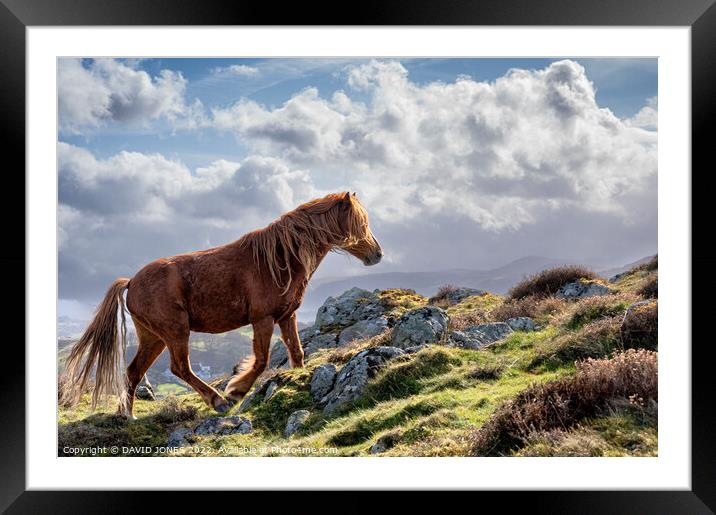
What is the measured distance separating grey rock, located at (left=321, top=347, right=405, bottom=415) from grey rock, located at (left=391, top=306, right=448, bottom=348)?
0.67 meters

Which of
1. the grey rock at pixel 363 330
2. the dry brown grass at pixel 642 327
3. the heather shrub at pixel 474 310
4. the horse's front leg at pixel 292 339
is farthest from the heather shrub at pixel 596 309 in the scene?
the horse's front leg at pixel 292 339

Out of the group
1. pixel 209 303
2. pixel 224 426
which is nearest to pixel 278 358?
pixel 224 426

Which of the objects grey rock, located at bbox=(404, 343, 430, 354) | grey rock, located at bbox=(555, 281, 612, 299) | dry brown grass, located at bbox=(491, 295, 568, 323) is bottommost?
grey rock, located at bbox=(404, 343, 430, 354)

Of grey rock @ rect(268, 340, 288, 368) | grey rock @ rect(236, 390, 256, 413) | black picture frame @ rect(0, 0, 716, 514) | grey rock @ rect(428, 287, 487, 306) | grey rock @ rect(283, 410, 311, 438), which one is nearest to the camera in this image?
black picture frame @ rect(0, 0, 716, 514)

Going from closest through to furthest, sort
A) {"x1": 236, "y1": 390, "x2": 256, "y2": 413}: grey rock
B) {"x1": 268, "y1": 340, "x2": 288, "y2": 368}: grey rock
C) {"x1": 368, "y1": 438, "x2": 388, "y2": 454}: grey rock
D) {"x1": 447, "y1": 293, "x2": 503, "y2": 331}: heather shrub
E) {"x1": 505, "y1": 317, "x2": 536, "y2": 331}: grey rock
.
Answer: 1. {"x1": 368, "y1": 438, "x2": 388, "y2": 454}: grey rock
2. {"x1": 236, "y1": 390, "x2": 256, "y2": 413}: grey rock
3. {"x1": 268, "y1": 340, "x2": 288, "y2": 368}: grey rock
4. {"x1": 505, "y1": 317, "x2": 536, "y2": 331}: grey rock
5. {"x1": 447, "y1": 293, "x2": 503, "y2": 331}: heather shrub

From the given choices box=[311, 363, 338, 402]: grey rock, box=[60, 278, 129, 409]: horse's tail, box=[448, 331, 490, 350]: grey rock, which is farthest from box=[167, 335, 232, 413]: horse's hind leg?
box=[448, 331, 490, 350]: grey rock

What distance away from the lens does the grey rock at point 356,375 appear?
6461 mm

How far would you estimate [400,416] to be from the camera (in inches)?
241

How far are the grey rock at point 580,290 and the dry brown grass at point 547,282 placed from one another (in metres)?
0.11

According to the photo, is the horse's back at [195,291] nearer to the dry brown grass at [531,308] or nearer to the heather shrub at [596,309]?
the dry brown grass at [531,308]

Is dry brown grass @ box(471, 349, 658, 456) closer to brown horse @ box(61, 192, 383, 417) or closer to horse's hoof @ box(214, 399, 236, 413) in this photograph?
brown horse @ box(61, 192, 383, 417)

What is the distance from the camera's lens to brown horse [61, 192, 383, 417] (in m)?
6.24
